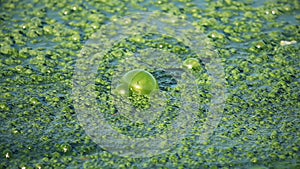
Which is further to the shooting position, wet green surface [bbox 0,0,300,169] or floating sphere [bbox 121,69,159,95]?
floating sphere [bbox 121,69,159,95]

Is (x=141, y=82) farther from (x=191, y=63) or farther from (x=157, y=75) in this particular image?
(x=191, y=63)

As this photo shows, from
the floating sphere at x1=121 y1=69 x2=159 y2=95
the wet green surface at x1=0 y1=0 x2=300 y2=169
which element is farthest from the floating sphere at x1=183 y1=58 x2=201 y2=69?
the floating sphere at x1=121 y1=69 x2=159 y2=95

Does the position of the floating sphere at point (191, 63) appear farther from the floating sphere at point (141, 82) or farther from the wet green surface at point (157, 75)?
the floating sphere at point (141, 82)

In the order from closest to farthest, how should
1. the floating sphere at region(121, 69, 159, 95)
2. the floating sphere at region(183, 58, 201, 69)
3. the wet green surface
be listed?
the wet green surface, the floating sphere at region(121, 69, 159, 95), the floating sphere at region(183, 58, 201, 69)

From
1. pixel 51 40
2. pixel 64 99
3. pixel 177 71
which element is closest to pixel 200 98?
pixel 177 71

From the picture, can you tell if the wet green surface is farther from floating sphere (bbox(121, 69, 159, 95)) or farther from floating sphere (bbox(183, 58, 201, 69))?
floating sphere (bbox(121, 69, 159, 95))

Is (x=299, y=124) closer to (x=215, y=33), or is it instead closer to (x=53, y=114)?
(x=215, y=33)

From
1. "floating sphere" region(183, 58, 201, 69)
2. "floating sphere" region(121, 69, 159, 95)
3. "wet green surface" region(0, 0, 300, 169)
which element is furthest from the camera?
"floating sphere" region(183, 58, 201, 69)

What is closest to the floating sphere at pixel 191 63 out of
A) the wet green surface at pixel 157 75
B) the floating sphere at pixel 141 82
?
the wet green surface at pixel 157 75
